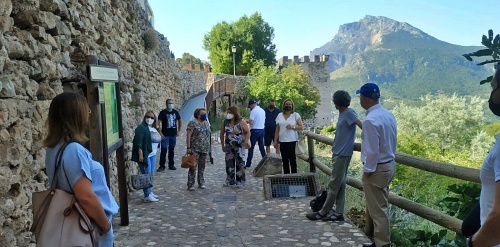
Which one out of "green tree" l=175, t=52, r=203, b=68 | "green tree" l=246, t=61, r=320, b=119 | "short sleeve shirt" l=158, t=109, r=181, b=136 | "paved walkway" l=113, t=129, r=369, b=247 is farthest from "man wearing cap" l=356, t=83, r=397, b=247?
"green tree" l=175, t=52, r=203, b=68

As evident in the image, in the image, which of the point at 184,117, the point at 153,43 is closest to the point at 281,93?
the point at 184,117

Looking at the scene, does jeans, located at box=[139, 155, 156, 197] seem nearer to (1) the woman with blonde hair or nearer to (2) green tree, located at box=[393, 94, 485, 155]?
(1) the woman with blonde hair

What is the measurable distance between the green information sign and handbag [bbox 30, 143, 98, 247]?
2053 mm

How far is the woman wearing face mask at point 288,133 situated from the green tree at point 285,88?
24.8 m

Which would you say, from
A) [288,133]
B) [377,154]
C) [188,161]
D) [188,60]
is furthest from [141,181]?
[188,60]

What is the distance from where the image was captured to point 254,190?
7160 millimetres

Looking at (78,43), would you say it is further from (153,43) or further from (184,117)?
(184,117)

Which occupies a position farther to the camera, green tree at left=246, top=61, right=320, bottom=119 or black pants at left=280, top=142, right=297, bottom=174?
green tree at left=246, top=61, right=320, bottom=119

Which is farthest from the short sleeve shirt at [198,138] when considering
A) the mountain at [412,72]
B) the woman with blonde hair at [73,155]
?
the mountain at [412,72]

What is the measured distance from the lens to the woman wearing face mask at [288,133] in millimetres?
7301

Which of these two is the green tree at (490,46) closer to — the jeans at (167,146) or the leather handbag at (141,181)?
the leather handbag at (141,181)

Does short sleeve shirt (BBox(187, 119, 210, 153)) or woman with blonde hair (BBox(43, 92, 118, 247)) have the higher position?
woman with blonde hair (BBox(43, 92, 118, 247))

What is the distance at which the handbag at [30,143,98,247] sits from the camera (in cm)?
213

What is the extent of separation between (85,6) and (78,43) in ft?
2.28
